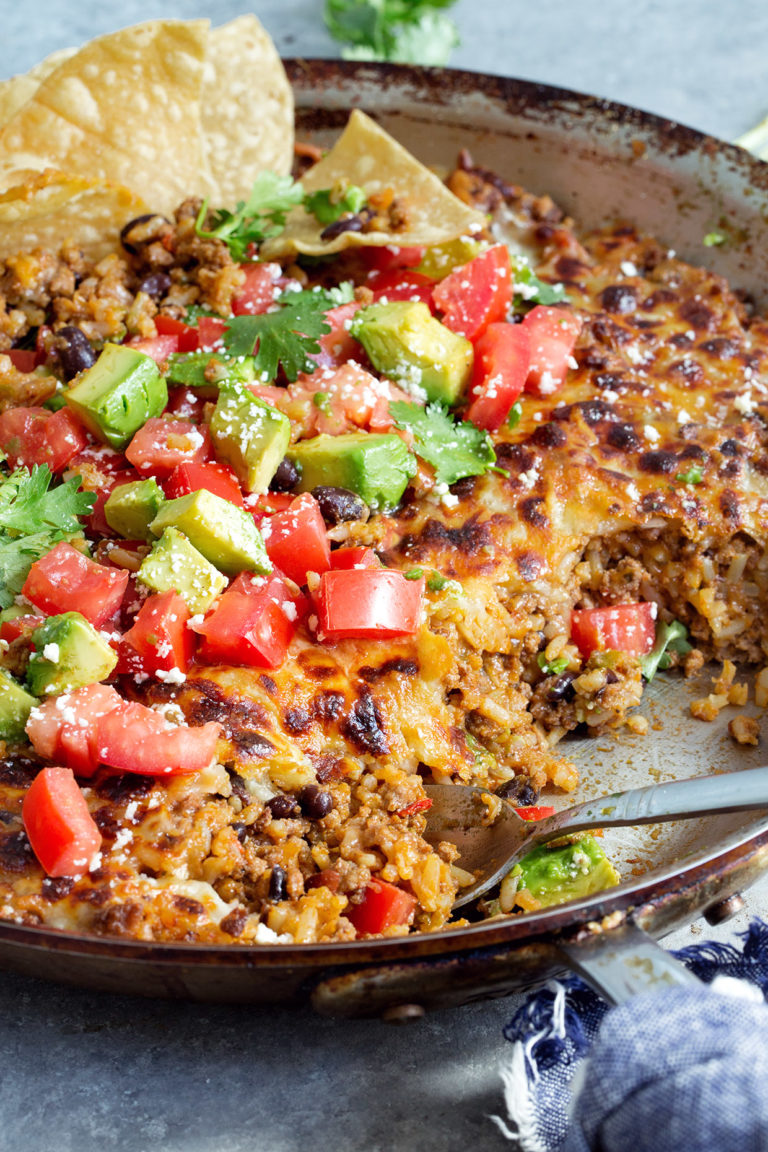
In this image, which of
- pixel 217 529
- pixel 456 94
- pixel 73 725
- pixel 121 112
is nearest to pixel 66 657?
pixel 73 725

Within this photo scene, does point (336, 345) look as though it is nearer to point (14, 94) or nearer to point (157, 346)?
point (157, 346)

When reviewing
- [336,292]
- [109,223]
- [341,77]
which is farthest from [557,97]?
[109,223]

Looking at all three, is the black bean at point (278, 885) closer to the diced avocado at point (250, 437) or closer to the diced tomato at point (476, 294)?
the diced avocado at point (250, 437)

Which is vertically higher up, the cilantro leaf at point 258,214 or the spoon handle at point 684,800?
the cilantro leaf at point 258,214

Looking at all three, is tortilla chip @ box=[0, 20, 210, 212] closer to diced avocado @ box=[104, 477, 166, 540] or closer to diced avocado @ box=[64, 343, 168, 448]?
diced avocado @ box=[64, 343, 168, 448]

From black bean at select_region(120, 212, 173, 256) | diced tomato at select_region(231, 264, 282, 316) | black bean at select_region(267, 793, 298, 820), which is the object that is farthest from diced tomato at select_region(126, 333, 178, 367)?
black bean at select_region(267, 793, 298, 820)

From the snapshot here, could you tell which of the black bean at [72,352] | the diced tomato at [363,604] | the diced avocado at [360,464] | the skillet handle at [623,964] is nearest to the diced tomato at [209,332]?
the black bean at [72,352]
